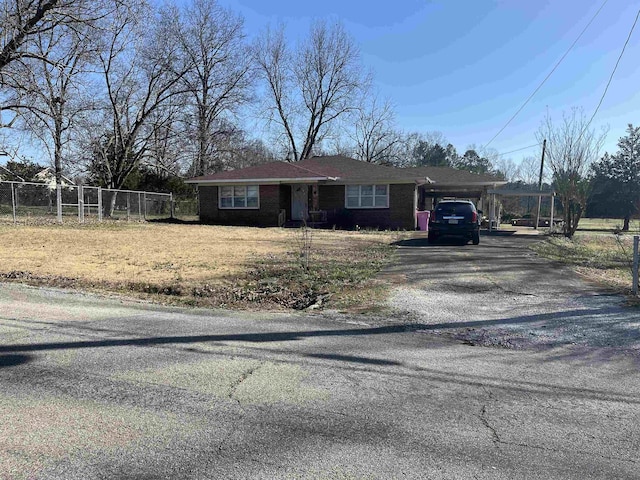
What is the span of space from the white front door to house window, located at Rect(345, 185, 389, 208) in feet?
9.46

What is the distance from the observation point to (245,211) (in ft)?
90.0

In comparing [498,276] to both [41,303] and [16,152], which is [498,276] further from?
[16,152]

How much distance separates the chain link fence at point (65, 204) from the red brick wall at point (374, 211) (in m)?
11.9

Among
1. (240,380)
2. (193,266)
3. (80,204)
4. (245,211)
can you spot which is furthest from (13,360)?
(245,211)

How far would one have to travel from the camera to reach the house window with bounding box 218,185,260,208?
27.3 meters

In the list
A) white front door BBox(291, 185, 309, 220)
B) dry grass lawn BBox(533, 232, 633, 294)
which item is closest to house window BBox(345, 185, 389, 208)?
white front door BBox(291, 185, 309, 220)

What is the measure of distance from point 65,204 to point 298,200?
12808mm

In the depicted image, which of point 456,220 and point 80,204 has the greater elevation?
point 80,204

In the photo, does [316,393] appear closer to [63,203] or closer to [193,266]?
[193,266]

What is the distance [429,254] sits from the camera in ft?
45.6

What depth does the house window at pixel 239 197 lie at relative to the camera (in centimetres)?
2730

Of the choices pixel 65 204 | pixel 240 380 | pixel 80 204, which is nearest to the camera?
pixel 240 380

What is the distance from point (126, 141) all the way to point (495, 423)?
36668mm

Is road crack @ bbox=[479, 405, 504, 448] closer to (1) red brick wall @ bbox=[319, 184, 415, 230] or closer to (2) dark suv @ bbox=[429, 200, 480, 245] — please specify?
(2) dark suv @ bbox=[429, 200, 480, 245]
